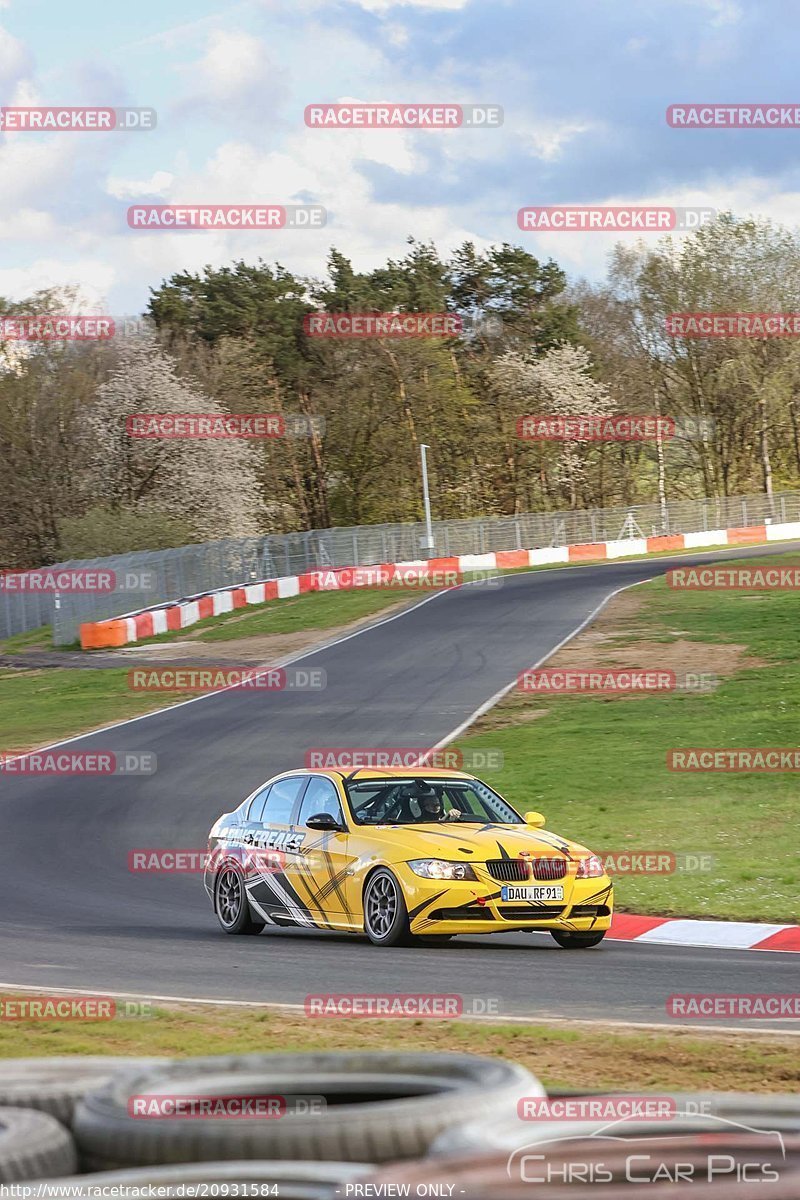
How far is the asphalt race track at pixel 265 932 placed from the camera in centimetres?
1072

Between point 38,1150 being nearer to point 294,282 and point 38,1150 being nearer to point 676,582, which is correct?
point 676,582

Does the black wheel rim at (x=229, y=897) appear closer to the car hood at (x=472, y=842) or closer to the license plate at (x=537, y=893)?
the car hood at (x=472, y=842)

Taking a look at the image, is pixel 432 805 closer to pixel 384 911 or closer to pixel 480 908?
pixel 384 911

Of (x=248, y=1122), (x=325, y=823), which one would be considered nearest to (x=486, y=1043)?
(x=248, y=1122)

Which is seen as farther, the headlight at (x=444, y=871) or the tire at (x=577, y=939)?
the tire at (x=577, y=939)

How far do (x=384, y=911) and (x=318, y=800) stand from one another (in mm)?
1434

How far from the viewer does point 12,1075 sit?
6.34m

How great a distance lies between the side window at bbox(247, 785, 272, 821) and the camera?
14.2 meters

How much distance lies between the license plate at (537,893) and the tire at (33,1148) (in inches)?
285

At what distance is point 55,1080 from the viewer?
615cm

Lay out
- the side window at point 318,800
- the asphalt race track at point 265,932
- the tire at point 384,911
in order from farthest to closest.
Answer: the side window at point 318,800
the tire at point 384,911
the asphalt race track at point 265,932

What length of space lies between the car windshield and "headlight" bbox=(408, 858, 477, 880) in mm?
953

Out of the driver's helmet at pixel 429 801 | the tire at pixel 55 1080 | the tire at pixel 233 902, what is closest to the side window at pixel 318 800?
the driver's helmet at pixel 429 801

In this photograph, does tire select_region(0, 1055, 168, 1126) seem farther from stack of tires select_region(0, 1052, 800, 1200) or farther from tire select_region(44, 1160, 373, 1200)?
tire select_region(44, 1160, 373, 1200)
